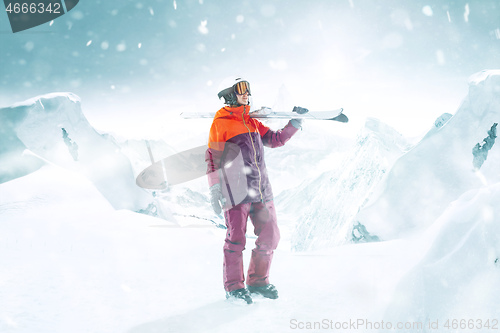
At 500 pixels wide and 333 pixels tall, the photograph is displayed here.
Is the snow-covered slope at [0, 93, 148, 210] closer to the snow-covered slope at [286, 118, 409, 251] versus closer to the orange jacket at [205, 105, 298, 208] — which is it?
the orange jacket at [205, 105, 298, 208]

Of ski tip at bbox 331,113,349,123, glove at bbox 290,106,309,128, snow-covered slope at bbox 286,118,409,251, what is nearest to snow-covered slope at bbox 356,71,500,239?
ski tip at bbox 331,113,349,123

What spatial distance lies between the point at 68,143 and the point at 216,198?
33.9 m

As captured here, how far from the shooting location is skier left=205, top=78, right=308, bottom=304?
318cm

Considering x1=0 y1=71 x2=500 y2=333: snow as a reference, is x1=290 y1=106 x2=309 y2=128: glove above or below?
above

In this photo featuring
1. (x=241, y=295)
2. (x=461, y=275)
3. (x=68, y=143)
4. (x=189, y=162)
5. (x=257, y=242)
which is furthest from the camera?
(x=68, y=143)

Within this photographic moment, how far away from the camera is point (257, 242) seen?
3348 mm

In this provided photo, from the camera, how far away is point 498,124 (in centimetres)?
4125

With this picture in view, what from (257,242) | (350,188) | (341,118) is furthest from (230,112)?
(350,188)

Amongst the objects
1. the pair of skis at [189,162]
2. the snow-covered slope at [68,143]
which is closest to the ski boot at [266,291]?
the pair of skis at [189,162]

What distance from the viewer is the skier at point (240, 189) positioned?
3.18 m

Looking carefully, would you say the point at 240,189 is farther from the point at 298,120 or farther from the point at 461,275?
the point at 461,275

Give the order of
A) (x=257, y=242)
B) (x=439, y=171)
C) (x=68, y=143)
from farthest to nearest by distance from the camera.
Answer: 1. (x=439, y=171)
2. (x=68, y=143)
3. (x=257, y=242)

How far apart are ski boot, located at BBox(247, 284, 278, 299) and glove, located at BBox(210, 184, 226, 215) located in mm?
988

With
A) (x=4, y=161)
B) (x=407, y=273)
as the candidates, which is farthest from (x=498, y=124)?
(x=4, y=161)
